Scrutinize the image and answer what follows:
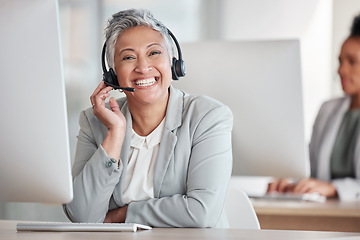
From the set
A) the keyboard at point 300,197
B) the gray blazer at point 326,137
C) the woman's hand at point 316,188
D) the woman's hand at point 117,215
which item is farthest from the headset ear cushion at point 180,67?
the gray blazer at point 326,137

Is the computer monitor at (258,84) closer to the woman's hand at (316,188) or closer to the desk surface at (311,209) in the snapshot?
the desk surface at (311,209)

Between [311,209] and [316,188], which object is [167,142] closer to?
[311,209]

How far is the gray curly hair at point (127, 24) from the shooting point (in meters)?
1.72

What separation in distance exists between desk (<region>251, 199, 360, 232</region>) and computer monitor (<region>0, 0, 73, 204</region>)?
127cm

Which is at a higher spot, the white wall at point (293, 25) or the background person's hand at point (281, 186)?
the white wall at point (293, 25)

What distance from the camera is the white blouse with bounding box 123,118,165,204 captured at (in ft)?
5.47

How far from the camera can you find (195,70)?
6.77 ft

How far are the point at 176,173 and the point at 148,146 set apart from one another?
135mm

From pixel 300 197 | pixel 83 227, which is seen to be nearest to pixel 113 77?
pixel 83 227

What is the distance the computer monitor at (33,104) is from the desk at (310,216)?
1.27 metres

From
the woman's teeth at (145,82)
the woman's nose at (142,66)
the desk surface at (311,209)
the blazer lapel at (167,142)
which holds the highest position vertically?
the woman's nose at (142,66)

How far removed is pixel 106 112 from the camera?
5.51 ft

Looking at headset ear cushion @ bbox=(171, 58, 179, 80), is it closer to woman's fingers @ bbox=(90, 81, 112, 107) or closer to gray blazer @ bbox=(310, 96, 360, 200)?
woman's fingers @ bbox=(90, 81, 112, 107)

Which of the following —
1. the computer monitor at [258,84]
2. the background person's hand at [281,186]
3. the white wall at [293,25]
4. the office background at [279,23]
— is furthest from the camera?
the white wall at [293,25]
